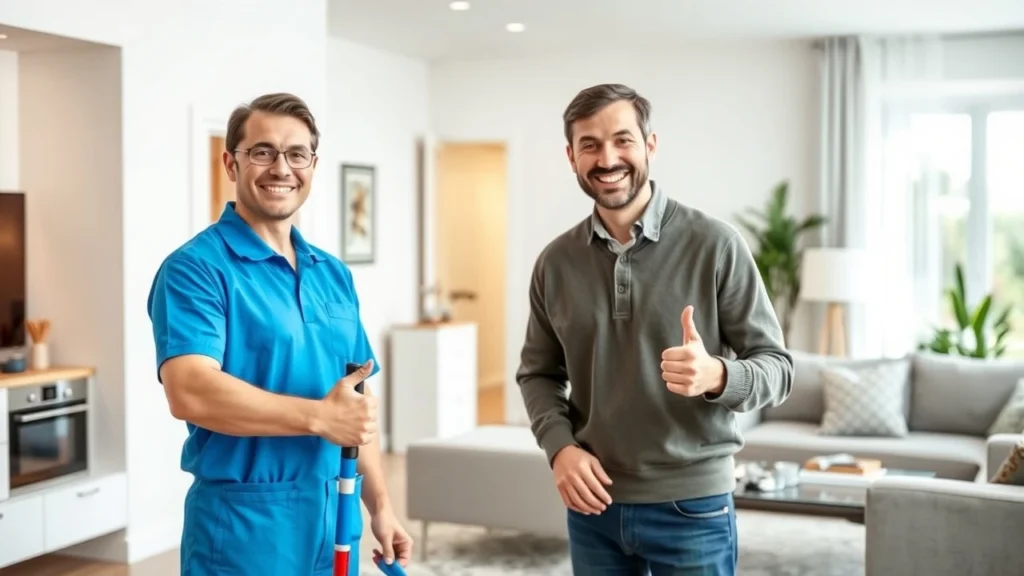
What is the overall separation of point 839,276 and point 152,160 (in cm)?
408

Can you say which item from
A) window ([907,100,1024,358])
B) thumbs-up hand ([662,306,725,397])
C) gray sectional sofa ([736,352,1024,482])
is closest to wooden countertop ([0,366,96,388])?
gray sectional sofa ([736,352,1024,482])

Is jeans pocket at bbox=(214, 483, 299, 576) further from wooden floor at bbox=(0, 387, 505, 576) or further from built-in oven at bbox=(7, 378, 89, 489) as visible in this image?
wooden floor at bbox=(0, 387, 505, 576)

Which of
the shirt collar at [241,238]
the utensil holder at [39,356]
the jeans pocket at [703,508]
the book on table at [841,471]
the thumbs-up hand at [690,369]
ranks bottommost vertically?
the book on table at [841,471]

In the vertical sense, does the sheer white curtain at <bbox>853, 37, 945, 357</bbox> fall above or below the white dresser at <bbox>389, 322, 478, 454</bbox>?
above

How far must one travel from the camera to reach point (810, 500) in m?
4.59

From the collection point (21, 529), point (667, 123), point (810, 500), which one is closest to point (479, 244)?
point (667, 123)

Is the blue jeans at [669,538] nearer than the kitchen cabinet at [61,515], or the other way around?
the blue jeans at [669,538]

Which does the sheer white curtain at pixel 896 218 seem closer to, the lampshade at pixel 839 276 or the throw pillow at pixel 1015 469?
the lampshade at pixel 839 276

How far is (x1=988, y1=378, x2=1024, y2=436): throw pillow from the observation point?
5516mm

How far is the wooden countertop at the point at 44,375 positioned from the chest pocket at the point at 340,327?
2871mm

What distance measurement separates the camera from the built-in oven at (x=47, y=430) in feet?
14.9

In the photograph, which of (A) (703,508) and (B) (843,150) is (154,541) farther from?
(B) (843,150)

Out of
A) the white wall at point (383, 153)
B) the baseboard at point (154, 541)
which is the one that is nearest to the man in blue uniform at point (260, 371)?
the baseboard at point (154, 541)

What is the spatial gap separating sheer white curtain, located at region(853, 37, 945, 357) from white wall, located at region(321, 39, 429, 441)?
3.08 metres
